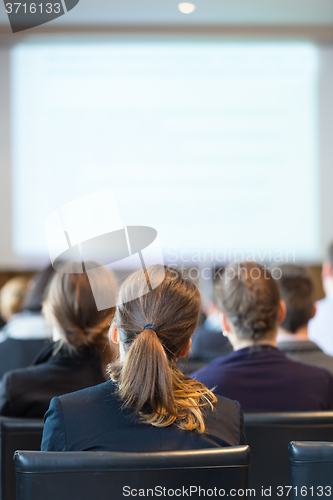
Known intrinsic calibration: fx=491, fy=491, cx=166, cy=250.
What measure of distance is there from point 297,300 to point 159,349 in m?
1.07

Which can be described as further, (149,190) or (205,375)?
(149,190)

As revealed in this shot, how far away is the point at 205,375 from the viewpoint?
1.43 m

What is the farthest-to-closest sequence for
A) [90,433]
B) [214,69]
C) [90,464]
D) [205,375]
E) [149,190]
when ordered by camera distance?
[214,69], [149,190], [205,375], [90,433], [90,464]

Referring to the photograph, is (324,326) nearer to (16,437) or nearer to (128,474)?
(16,437)

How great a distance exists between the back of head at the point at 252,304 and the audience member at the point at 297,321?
32 cm

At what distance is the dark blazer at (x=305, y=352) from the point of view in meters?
1.75

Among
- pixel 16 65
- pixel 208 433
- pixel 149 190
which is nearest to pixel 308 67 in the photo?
pixel 149 190

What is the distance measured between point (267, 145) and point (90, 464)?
124 inches

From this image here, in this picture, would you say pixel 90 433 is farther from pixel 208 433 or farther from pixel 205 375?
pixel 205 375

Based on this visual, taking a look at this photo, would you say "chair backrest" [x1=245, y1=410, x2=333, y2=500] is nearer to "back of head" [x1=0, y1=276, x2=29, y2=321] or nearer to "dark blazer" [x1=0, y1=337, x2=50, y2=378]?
"dark blazer" [x1=0, y1=337, x2=50, y2=378]

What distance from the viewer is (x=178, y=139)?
339cm

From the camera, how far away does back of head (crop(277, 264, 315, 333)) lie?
6.02 feet

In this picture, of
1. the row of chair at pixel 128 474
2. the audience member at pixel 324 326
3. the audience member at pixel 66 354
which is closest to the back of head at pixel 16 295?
the audience member at pixel 66 354

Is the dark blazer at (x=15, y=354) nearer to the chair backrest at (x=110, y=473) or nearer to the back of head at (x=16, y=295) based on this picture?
the back of head at (x=16, y=295)
